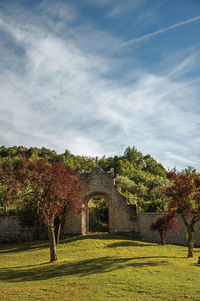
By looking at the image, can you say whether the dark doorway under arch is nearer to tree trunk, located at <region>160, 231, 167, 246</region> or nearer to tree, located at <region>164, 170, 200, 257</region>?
tree trunk, located at <region>160, 231, 167, 246</region>

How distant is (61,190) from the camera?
54.1ft

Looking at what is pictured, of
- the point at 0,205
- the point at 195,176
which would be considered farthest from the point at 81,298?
the point at 0,205

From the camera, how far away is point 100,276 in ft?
36.5

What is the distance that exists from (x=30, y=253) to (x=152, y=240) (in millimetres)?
10836

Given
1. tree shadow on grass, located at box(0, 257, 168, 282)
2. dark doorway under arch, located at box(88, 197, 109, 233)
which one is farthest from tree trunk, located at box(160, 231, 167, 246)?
dark doorway under arch, located at box(88, 197, 109, 233)

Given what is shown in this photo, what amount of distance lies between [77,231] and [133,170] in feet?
101

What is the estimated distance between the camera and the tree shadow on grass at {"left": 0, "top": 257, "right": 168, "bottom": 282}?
38.7 ft

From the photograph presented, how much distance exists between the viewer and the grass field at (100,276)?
29.0 ft

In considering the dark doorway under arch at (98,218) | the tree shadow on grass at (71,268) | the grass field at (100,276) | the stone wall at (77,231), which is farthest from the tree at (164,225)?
the dark doorway under arch at (98,218)

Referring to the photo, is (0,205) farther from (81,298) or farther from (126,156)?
(126,156)

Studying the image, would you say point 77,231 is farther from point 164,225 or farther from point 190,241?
point 190,241

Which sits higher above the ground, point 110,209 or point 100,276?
point 110,209

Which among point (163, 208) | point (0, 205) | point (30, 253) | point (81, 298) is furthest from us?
point (0, 205)

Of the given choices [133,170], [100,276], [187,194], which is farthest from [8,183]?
[133,170]
